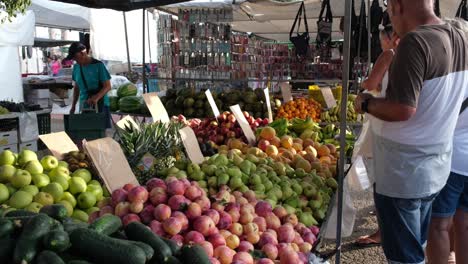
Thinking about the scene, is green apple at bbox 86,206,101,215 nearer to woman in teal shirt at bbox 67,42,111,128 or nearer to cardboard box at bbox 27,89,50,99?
woman in teal shirt at bbox 67,42,111,128

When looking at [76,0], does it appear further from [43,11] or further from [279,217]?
[43,11]

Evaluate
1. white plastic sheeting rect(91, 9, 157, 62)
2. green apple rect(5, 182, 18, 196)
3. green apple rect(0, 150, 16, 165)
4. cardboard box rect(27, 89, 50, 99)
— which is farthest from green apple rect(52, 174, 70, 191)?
cardboard box rect(27, 89, 50, 99)

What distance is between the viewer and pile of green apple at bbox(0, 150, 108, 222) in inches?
91.0

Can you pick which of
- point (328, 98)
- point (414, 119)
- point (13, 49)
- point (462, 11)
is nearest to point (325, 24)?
point (328, 98)

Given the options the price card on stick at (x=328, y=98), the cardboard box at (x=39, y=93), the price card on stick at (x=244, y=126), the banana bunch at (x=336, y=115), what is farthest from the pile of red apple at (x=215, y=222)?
the cardboard box at (x=39, y=93)

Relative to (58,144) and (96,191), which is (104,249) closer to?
(96,191)

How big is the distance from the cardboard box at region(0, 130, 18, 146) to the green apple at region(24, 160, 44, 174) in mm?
4916

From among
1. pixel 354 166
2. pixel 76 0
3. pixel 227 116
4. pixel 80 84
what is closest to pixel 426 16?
pixel 354 166

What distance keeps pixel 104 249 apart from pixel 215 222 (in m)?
0.76

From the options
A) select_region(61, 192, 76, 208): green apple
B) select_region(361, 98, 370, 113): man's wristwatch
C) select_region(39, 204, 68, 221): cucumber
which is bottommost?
select_region(61, 192, 76, 208): green apple

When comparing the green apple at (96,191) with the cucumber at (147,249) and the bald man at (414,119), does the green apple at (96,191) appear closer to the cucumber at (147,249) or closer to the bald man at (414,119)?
the cucumber at (147,249)

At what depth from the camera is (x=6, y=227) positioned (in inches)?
55.4

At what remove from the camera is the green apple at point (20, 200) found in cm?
226

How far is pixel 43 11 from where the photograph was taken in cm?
1196
